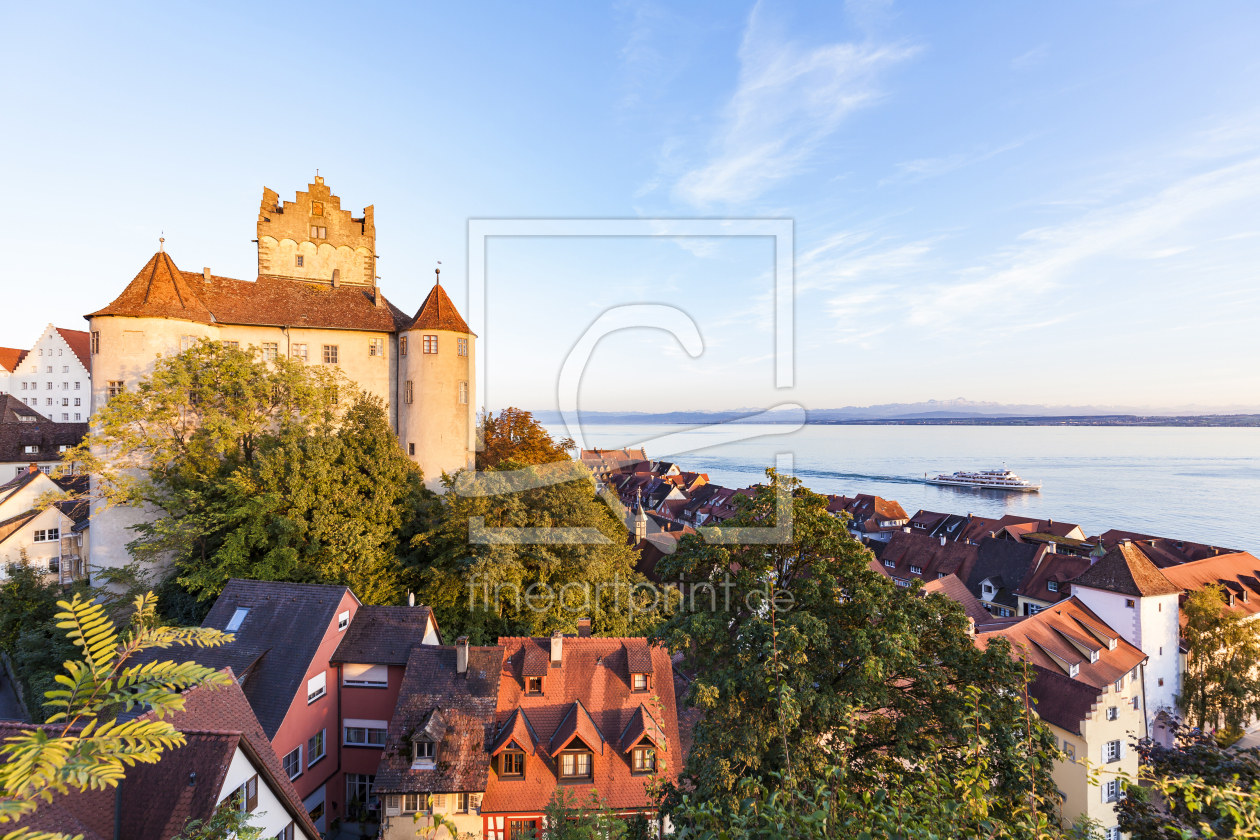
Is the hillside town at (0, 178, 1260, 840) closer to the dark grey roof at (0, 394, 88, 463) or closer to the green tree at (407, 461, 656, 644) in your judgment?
the dark grey roof at (0, 394, 88, 463)

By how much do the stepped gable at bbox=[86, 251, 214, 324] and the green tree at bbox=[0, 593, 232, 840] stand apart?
86.5ft

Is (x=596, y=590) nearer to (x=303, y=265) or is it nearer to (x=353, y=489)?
(x=353, y=489)

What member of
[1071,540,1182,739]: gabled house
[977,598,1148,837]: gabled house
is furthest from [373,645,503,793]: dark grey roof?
[1071,540,1182,739]: gabled house

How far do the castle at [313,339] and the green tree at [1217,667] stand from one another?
3548cm

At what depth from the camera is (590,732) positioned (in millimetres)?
15609

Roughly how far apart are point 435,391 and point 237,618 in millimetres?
12467

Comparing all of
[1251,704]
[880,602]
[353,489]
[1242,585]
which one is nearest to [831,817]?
[880,602]

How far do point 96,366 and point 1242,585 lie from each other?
59209 millimetres

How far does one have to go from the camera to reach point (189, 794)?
8.22 metres

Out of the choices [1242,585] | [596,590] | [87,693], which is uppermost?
[87,693]

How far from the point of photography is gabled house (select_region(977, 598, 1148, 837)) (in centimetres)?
1672

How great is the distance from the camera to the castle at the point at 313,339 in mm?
22188

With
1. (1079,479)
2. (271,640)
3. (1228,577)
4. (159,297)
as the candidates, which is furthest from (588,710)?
(1079,479)

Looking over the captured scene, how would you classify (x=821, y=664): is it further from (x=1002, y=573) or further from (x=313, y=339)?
(x=1002, y=573)
